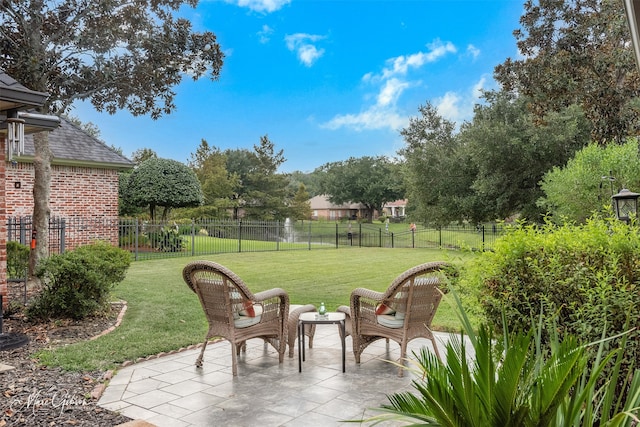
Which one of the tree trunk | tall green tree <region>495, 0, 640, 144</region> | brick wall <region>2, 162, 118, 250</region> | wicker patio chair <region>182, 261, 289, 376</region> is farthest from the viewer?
brick wall <region>2, 162, 118, 250</region>

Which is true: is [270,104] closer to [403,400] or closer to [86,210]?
[86,210]

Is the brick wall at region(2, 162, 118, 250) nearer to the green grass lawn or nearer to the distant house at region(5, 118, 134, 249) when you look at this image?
the distant house at region(5, 118, 134, 249)

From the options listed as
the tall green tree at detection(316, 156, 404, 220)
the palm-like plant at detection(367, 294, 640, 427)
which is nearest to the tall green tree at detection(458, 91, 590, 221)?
the palm-like plant at detection(367, 294, 640, 427)

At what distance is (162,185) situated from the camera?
57.6ft

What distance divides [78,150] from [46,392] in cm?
1263

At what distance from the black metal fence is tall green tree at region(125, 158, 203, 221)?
0.95 meters

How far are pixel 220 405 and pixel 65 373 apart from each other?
1.67m

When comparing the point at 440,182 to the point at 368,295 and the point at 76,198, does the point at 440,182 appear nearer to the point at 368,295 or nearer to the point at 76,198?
the point at 76,198

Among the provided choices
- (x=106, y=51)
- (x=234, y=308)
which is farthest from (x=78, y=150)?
(x=234, y=308)

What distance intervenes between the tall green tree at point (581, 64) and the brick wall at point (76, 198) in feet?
42.8

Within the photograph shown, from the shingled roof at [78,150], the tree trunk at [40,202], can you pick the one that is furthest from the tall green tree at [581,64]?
the shingled roof at [78,150]

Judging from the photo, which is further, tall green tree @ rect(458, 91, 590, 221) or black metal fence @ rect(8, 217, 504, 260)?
tall green tree @ rect(458, 91, 590, 221)

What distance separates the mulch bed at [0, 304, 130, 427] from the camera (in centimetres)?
325

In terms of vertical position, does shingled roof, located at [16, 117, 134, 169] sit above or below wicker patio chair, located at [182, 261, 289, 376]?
above
